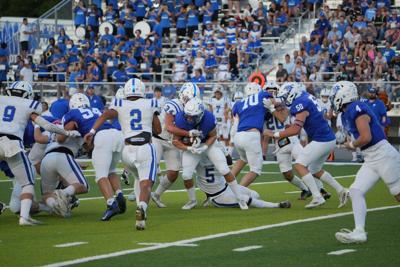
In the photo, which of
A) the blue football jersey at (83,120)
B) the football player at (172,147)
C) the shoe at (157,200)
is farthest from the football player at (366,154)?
the shoe at (157,200)

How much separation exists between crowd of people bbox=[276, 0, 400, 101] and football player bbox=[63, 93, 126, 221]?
39.3ft

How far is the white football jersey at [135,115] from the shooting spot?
1083 centimetres

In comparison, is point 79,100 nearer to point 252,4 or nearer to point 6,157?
point 6,157

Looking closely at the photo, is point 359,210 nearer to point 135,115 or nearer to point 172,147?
point 135,115

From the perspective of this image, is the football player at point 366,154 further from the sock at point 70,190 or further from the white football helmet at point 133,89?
the sock at point 70,190

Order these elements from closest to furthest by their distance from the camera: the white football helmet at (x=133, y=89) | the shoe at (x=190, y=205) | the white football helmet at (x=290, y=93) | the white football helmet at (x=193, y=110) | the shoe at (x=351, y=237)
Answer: the shoe at (x=351, y=237), the white football helmet at (x=133, y=89), the white football helmet at (x=193, y=110), the white football helmet at (x=290, y=93), the shoe at (x=190, y=205)

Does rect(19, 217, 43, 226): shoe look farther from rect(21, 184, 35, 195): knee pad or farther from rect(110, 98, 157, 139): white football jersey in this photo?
rect(110, 98, 157, 139): white football jersey

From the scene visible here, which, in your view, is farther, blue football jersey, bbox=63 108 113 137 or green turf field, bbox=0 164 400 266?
blue football jersey, bbox=63 108 113 137

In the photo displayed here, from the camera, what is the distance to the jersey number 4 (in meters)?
11.0

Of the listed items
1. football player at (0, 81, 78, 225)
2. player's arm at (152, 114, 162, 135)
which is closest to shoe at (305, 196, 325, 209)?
player's arm at (152, 114, 162, 135)

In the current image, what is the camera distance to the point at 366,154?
9.63 m

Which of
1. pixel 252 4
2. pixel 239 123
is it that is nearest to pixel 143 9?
pixel 252 4

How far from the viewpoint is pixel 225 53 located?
90.4 ft

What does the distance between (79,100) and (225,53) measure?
15860mm
